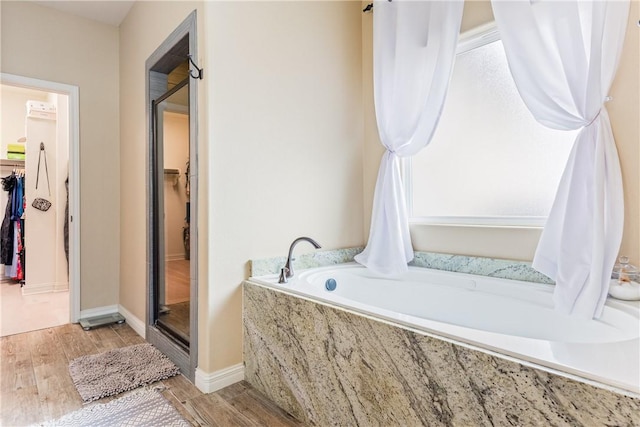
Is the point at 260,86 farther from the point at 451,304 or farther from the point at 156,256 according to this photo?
the point at 451,304

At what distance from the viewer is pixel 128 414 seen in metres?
1.72

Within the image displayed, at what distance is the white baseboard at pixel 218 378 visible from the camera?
1.91 m

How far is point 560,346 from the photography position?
103cm

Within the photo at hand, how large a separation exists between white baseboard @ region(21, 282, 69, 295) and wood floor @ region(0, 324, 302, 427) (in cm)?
187

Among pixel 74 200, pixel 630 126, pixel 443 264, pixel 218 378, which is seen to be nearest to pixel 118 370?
pixel 218 378

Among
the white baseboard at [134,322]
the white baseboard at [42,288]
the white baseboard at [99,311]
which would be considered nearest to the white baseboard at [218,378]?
the white baseboard at [134,322]

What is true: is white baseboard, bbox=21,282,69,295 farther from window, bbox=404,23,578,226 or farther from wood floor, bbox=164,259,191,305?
window, bbox=404,23,578,226

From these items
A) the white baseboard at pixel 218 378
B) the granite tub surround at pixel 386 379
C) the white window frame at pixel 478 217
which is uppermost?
the white window frame at pixel 478 217

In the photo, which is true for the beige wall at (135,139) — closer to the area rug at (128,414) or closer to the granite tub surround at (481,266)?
the area rug at (128,414)

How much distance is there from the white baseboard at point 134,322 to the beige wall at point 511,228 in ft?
6.36

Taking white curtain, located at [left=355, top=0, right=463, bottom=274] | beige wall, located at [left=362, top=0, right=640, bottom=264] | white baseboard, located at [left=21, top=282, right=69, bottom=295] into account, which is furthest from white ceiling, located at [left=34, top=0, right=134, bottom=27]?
white baseboard, located at [left=21, top=282, right=69, bottom=295]

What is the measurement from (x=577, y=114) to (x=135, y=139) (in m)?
3.05

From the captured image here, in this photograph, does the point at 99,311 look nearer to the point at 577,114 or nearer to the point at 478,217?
the point at 478,217

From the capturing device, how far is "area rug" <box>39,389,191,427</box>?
165 centimetres
